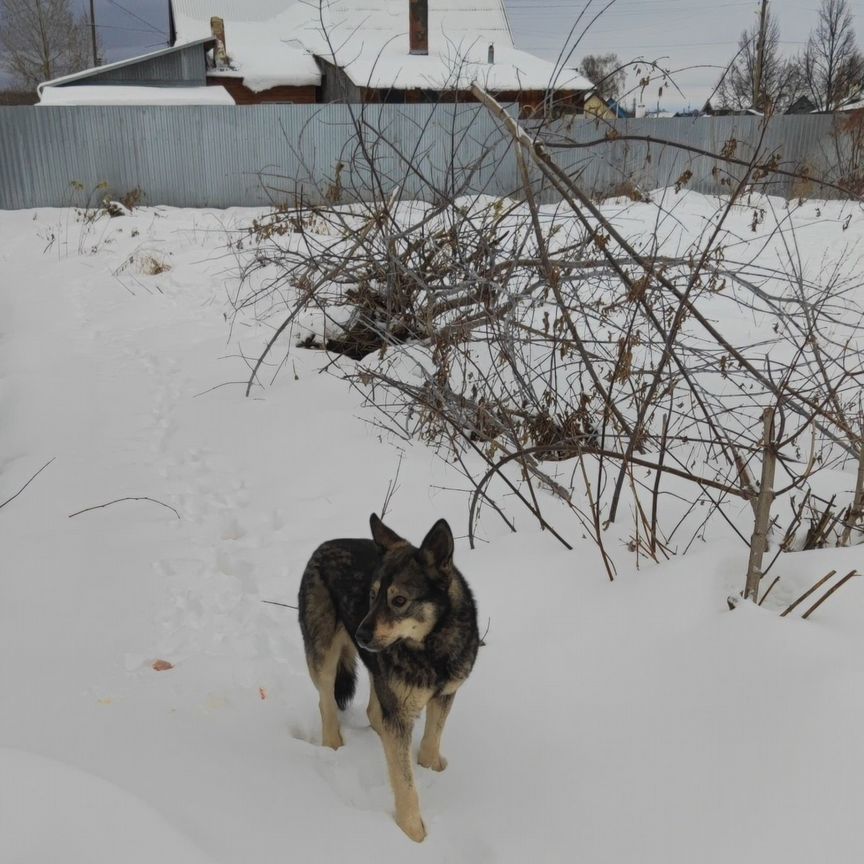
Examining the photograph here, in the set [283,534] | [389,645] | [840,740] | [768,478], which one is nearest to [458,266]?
[283,534]

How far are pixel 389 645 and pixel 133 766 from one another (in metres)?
0.92

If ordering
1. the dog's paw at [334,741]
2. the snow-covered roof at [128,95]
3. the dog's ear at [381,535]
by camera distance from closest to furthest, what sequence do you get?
the dog's ear at [381,535] < the dog's paw at [334,741] < the snow-covered roof at [128,95]

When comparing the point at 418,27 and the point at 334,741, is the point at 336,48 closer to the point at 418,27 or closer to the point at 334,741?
the point at 418,27

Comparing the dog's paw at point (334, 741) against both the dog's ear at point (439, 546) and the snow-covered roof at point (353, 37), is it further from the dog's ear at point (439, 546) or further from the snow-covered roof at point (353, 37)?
the snow-covered roof at point (353, 37)

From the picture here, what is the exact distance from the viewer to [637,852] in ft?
7.68

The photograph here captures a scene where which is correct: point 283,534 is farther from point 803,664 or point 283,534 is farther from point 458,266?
point 803,664

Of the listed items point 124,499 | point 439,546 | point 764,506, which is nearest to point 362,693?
point 439,546

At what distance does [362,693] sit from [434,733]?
62 centimetres

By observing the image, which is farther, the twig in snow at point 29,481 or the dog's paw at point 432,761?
the twig in snow at point 29,481

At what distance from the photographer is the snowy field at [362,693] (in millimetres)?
2285

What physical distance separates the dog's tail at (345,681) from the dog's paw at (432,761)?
0.41 meters

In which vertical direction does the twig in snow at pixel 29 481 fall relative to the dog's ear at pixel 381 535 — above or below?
below

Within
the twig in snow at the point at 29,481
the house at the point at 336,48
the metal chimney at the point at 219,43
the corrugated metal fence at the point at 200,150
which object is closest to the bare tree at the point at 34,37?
the house at the point at 336,48

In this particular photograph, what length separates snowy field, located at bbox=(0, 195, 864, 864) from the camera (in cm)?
229
